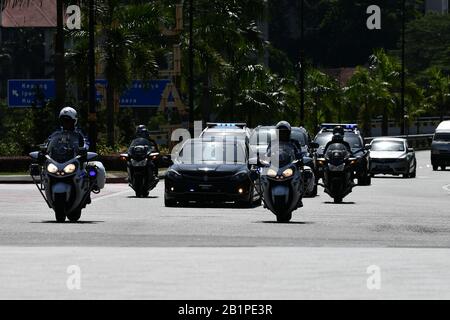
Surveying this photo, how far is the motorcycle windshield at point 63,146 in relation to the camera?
77.2 feet

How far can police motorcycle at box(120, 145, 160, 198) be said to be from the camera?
32.9 metres

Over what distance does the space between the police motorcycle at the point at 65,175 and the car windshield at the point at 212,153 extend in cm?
669

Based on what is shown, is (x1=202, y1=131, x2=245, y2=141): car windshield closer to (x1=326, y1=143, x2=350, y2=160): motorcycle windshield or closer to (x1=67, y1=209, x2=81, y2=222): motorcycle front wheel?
(x1=326, y1=143, x2=350, y2=160): motorcycle windshield

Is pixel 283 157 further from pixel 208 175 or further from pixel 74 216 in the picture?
pixel 208 175

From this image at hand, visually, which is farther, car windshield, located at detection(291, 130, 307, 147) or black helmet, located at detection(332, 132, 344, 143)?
car windshield, located at detection(291, 130, 307, 147)

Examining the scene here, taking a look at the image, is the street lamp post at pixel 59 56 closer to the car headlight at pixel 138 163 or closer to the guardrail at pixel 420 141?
the car headlight at pixel 138 163

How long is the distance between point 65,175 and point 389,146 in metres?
30.8


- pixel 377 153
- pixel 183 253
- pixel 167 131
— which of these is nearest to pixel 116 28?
pixel 167 131

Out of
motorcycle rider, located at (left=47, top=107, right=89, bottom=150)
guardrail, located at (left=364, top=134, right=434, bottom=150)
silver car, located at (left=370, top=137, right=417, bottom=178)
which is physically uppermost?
motorcycle rider, located at (left=47, top=107, right=89, bottom=150)

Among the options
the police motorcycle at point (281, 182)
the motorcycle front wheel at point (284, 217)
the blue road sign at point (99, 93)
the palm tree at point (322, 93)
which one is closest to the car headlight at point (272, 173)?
the police motorcycle at point (281, 182)

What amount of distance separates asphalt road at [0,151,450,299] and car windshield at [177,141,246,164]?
3.46ft

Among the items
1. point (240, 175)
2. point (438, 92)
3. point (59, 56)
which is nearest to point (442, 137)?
point (59, 56)

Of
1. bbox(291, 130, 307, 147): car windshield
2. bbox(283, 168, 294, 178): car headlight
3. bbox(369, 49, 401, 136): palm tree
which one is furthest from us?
bbox(369, 49, 401, 136): palm tree

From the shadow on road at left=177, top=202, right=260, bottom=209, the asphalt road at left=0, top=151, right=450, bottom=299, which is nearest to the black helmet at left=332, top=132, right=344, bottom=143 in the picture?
the asphalt road at left=0, top=151, right=450, bottom=299
